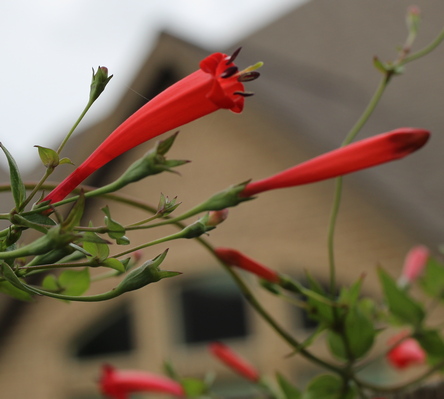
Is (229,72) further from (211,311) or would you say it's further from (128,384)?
(211,311)

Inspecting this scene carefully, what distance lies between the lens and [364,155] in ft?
1.05

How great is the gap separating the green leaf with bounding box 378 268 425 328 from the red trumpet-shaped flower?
0.29 meters

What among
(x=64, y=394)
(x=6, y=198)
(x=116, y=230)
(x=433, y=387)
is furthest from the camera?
(x=64, y=394)

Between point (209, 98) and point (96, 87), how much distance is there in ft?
0.14

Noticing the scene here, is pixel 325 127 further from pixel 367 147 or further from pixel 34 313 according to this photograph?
pixel 367 147

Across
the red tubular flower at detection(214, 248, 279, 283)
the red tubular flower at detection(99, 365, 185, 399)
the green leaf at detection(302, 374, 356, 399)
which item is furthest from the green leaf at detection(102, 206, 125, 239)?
the red tubular flower at detection(99, 365, 185, 399)

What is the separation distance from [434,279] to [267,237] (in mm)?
3660

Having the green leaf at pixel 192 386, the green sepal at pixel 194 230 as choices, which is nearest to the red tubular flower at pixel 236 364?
the green leaf at pixel 192 386

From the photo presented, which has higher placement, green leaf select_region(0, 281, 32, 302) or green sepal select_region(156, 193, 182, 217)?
green sepal select_region(156, 193, 182, 217)

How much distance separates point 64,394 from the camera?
4.61m

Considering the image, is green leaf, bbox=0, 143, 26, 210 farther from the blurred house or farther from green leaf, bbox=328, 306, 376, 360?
the blurred house

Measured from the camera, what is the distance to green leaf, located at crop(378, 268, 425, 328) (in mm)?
532

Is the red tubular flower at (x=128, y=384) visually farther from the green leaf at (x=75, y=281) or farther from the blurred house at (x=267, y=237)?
the blurred house at (x=267, y=237)

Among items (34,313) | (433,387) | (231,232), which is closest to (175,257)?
(231,232)
